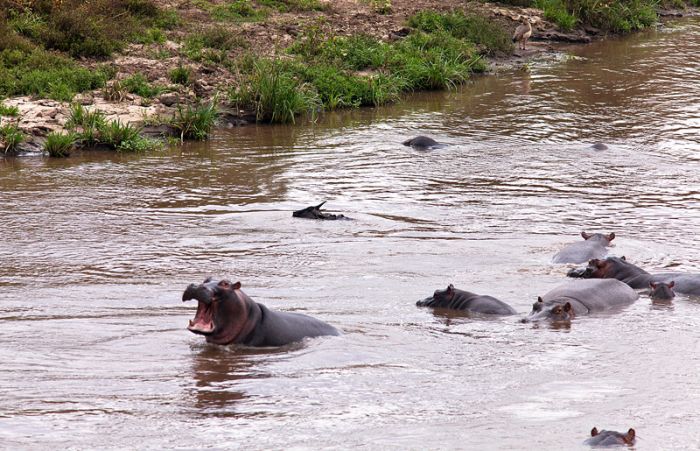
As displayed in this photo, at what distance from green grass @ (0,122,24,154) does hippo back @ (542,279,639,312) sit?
8.62 meters

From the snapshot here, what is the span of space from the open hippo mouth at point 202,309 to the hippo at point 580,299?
2538mm

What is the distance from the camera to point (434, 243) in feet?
36.9

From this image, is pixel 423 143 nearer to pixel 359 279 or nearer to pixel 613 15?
pixel 359 279

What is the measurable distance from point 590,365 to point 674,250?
3.81 m

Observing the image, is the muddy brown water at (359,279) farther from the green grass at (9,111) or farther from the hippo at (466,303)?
the green grass at (9,111)

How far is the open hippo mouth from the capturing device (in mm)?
7449

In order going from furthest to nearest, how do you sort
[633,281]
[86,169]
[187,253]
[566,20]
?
1. [566,20]
2. [86,169]
3. [187,253]
4. [633,281]

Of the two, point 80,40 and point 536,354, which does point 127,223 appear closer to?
point 536,354

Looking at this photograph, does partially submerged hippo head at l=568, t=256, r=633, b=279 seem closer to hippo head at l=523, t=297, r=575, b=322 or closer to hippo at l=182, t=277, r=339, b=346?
hippo head at l=523, t=297, r=575, b=322

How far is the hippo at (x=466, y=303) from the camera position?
353 inches

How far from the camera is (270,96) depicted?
17859mm

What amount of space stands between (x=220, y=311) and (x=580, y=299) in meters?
3.10

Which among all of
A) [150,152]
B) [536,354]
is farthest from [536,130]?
[536,354]

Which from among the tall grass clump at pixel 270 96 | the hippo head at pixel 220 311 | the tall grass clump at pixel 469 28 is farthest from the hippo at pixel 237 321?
the tall grass clump at pixel 469 28
